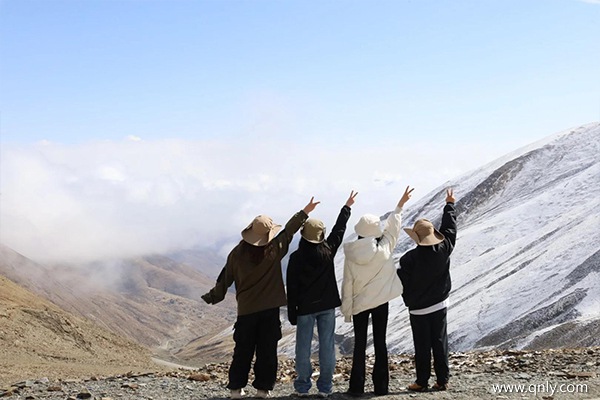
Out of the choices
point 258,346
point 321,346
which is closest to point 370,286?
point 321,346

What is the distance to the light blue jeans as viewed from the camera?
1090 centimetres

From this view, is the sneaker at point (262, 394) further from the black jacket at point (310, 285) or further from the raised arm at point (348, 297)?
the raised arm at point (348, 297)

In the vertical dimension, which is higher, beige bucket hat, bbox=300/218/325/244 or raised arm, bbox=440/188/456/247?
beige bucket hat, bbox=300/218/325/244

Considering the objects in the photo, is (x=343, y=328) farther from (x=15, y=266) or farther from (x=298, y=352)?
(x=15, y=266)

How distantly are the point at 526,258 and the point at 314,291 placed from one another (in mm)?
64669

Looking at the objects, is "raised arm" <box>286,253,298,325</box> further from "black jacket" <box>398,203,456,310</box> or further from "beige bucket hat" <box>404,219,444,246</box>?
"beige bucket hat" <box>404,219,444,246</box>

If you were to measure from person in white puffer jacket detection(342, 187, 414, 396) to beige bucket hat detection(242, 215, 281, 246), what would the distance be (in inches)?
53.2

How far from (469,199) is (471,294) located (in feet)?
171

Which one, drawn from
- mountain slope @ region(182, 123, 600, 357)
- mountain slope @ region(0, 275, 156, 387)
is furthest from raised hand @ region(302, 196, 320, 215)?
mountain slope @ region(182, 123, 600, 357)

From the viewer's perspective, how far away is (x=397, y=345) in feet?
192

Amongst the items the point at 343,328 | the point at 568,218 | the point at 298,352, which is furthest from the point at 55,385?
the point at 568,218

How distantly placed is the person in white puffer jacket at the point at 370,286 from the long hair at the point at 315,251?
452 millimetres

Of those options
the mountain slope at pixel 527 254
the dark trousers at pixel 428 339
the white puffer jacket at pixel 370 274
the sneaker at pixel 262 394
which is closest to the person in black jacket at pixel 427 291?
the dark trousers at pixel 428 339

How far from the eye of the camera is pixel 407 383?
1286 cm
